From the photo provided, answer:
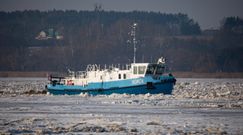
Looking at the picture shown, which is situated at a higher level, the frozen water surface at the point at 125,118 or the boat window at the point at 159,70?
the boat window at the point at 159,70

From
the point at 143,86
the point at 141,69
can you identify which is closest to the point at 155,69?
the point at 141,69

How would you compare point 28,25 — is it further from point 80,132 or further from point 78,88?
point 80,132

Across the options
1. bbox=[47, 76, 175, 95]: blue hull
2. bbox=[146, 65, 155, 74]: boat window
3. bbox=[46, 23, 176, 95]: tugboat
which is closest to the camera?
bbox=[47, 76, 175, 95]: blue hull

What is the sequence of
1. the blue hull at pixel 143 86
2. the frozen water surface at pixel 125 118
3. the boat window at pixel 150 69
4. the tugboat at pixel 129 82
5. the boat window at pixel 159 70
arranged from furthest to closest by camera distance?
the boat window at pixel 159 70, the boat window at pixel 150 69, the tugboat at pixel 129 82, the blue hull at pixel 143 86, the frozen water surface at pixel 125 118

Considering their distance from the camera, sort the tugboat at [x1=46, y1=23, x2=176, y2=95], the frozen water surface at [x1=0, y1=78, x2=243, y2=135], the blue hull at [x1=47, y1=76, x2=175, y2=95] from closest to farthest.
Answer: the frozen water surface at [x1=0, y1=78, x2=243, y2=135] < the blue hull at [x1=47, y1=76, x2=175, y2=95] < the tugboat at [x1=46, y1=23, x2=176, y2=95]

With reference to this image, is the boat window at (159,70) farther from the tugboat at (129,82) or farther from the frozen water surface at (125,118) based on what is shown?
the frozen water surface at (125,118)

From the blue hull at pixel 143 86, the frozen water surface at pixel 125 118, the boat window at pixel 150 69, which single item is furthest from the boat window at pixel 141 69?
the frozen water surface at pixel 125 118

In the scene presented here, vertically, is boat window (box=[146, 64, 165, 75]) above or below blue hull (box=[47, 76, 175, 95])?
above

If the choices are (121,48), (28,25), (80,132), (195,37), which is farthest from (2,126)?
(28,25)

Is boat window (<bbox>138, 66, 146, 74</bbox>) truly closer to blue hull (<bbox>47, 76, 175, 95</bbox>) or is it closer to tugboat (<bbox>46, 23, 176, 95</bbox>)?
tugboat (<bbox>46, 23, 176, 95</bbox>)

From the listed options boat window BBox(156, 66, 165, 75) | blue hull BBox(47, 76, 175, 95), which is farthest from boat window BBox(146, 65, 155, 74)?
blue hull BBox(47, 76, 175, 95)

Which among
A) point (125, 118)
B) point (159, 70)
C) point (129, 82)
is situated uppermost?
point (159, 70)

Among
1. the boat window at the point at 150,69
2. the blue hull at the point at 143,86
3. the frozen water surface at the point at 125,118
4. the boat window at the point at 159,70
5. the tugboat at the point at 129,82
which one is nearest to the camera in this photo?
the frozen water surface at the point at 125,118

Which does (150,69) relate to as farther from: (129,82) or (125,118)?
(125,118)
